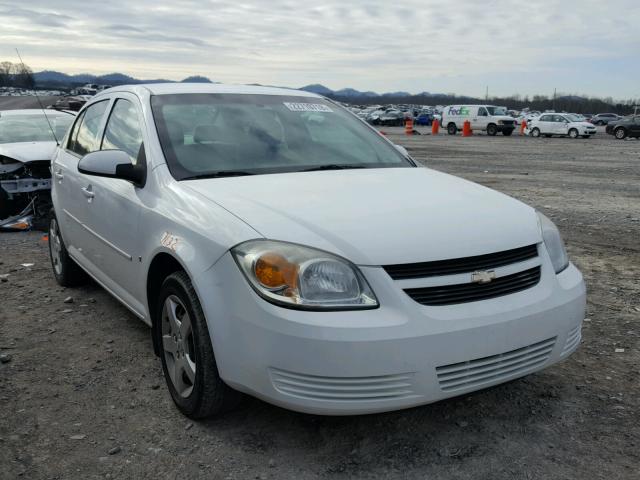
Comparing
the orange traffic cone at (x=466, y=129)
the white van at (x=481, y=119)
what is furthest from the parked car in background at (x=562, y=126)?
the orange traffic cone at (x=466, y=129)

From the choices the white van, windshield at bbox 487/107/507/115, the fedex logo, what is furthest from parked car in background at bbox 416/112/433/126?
windshield at bbox 487/107/507/115

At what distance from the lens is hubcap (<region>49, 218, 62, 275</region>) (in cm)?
544

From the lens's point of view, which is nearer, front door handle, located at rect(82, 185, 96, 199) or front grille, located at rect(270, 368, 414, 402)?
front grille, located at rect(270, 368, 414, 402)

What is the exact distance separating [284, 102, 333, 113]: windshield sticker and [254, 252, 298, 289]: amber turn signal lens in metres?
1.89

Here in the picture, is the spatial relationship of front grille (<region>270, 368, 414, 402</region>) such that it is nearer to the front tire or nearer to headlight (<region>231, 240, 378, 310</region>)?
headlight (<region>231, 240, 378, 310</region>)

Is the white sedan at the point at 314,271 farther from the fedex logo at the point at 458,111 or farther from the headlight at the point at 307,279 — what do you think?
the fedex logo at the point at 458,111

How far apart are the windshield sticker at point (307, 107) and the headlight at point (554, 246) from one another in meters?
1.78

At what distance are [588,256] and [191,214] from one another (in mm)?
5034

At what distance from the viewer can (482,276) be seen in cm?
263

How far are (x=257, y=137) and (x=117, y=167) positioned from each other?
0.85 m

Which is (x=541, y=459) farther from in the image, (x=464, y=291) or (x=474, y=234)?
(x=474, y=234)

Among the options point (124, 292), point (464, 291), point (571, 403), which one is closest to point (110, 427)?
point (124, 292)

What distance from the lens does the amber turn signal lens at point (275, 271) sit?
2499mm

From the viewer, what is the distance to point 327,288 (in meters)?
2.51
